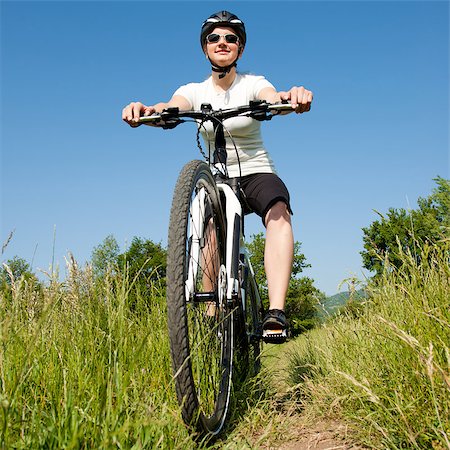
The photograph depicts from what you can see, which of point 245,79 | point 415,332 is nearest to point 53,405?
point 415,332

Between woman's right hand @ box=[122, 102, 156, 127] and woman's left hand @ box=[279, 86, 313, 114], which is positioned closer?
woman's left hand @ box=[279, 86, 313, 114]

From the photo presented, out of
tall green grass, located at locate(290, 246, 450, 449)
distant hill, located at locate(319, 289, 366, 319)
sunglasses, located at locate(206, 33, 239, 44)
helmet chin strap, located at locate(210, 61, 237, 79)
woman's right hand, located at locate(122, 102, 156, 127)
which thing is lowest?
tall green grass, located at locate(290, 246, 450, 449)

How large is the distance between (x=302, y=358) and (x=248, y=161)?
5.36ft

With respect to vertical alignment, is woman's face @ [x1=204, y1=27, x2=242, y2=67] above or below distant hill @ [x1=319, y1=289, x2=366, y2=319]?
above

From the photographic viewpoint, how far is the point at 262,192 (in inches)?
134

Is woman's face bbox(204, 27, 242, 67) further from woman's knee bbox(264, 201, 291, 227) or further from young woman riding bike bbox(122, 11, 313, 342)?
woman's knee bbox(264, 201, 291, 227)

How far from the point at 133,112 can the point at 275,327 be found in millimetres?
1525

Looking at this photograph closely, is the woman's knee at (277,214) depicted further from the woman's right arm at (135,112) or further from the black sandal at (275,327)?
the woman's right arm at (135,112)

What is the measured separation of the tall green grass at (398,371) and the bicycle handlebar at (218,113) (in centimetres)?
109

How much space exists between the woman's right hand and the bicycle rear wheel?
595 millimetres

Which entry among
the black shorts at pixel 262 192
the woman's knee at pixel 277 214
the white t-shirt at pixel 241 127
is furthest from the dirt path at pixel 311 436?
the white t-shirt at pixel 241 127

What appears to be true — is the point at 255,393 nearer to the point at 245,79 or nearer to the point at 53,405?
the point at 53,405

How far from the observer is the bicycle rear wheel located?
217cm

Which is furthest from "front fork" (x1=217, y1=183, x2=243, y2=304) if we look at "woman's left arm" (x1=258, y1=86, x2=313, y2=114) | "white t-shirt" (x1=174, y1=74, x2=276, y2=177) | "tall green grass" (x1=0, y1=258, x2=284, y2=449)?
"woman's left arm" (x1=258, y1=86, x2=313, y2=114)
